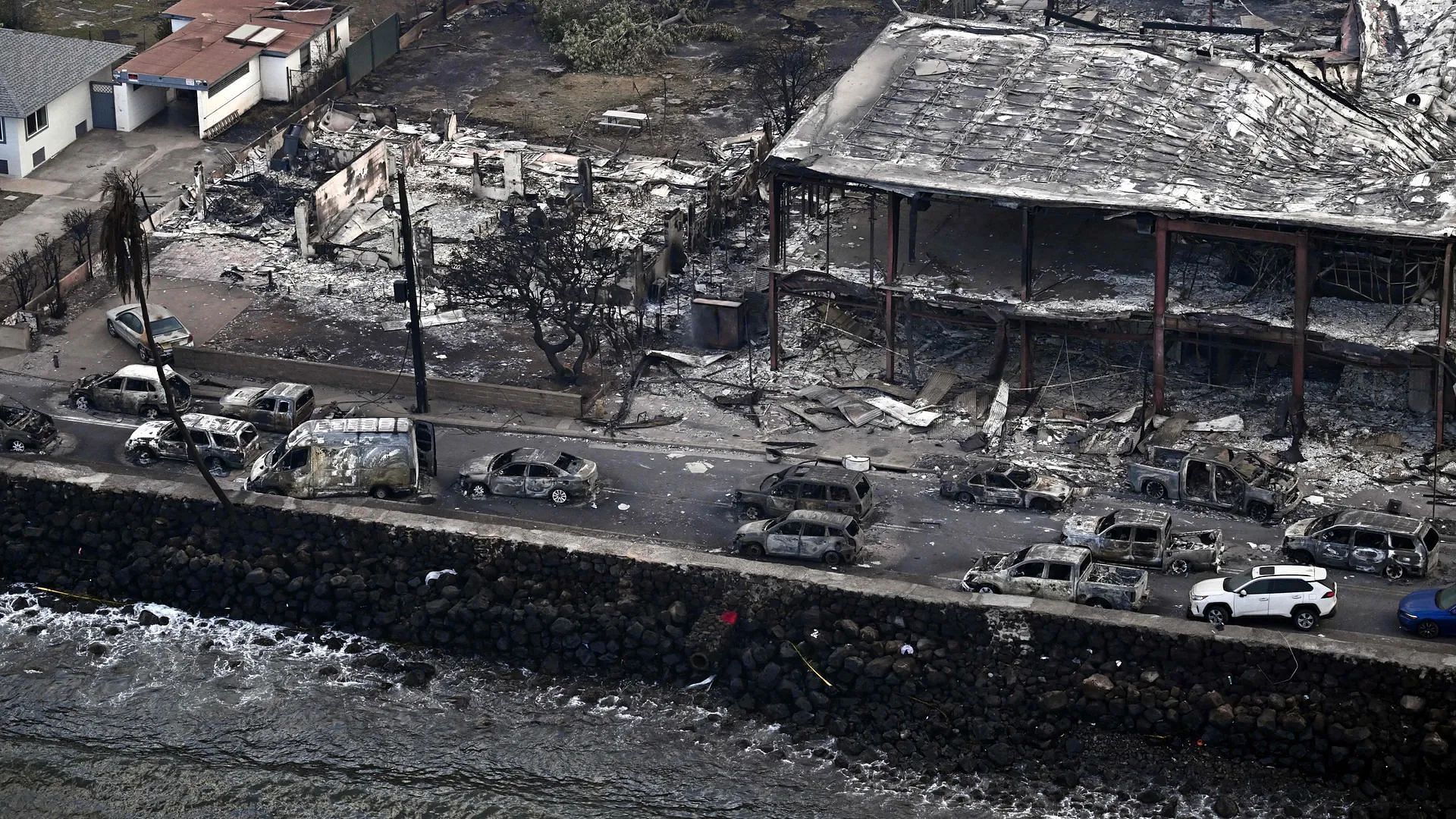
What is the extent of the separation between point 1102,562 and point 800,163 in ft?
42.3

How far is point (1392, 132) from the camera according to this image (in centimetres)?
5075

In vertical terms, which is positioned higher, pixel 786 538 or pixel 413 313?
pixel 413 313

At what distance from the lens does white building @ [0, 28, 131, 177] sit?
59750 mm

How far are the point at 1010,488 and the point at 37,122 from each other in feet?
114

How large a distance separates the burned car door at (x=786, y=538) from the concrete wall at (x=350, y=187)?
2146 centimetres

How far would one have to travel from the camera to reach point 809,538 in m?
40.0

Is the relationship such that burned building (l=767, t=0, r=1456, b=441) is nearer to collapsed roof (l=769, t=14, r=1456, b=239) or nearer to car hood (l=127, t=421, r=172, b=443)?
collapsed roof (l=769, t=14, r=1456, b=239)

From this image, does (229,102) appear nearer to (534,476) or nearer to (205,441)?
(205,441)

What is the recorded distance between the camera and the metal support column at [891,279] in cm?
4625

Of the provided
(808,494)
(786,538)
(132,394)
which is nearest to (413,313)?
(132,394)

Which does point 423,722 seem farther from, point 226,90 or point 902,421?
point 226,90

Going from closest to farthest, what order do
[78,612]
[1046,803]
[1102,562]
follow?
[1046,803] → [1102,562] → [78,612]

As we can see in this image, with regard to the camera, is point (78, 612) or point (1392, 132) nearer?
point (78, 612)

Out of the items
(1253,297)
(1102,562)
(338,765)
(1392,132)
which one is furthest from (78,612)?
(1392,132)
